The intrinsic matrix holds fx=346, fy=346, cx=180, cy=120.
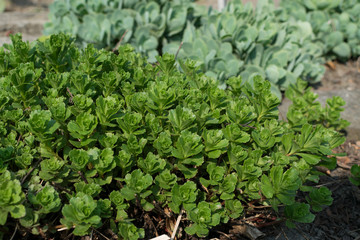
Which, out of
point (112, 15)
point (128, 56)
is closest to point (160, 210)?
point (128, 56)

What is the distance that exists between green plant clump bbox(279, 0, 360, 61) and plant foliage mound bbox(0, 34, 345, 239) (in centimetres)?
283

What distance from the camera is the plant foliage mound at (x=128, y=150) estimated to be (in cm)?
161

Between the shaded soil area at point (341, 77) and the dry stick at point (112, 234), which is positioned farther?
the shaded soil area at point (341, 77)

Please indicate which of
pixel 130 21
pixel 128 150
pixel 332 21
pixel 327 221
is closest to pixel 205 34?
pixel 130 21

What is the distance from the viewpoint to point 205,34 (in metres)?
3.78

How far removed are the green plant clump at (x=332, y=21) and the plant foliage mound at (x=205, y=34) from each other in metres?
0.42

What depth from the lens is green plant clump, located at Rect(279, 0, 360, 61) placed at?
4.53 metres

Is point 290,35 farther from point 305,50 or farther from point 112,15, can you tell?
point 112,15

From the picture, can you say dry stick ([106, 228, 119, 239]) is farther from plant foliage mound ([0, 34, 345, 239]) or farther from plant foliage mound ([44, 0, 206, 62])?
plant foliage mound ([44, 0, 206, 62])

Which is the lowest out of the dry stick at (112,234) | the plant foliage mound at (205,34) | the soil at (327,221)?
the soil at (327,221)

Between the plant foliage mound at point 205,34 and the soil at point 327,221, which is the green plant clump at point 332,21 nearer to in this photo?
the plant foliage mound at point 205,34

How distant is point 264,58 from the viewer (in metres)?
3.71

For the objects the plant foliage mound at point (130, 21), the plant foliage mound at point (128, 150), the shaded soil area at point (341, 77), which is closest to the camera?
the plant foliage mound at point (128, 150)

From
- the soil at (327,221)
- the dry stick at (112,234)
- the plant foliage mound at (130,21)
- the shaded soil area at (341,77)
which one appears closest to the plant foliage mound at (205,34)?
the plant foliage mound at (130,21)
